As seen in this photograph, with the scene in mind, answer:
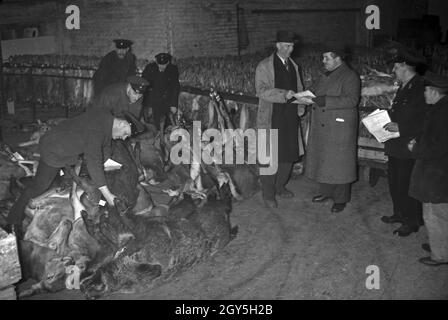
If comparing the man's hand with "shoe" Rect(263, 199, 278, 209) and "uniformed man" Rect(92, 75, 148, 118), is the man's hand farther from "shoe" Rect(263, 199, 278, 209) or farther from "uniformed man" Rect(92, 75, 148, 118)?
"uniformed man" Rect(92, 75, 148, 118)

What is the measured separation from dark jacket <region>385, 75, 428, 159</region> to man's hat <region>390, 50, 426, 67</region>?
0.17 m

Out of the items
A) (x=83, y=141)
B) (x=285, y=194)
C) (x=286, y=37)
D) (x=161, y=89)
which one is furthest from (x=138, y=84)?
(x=285, y=194)

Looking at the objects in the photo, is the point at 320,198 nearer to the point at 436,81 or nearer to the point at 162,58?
the point at 436,81

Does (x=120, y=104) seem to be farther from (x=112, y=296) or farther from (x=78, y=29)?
(x=78, y=29)

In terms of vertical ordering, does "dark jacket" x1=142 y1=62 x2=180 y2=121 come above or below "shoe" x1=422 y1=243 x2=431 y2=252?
above

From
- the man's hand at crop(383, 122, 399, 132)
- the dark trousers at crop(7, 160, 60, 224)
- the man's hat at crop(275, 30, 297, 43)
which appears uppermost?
the man's hat at crop(275, 30, 297, 43)

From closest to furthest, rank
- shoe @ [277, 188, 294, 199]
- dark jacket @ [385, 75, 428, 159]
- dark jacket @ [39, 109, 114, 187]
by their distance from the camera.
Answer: dark jacket @ [39, 109, 114, 187], dark jacket @ [385, 75, 428, 159], shoe @ [277, 188, 294, 199]

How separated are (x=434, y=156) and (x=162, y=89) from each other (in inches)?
208

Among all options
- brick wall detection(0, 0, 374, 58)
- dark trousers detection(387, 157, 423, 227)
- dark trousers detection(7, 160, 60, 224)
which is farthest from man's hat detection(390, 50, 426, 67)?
brick wall detection(0, 0, 374, 58)

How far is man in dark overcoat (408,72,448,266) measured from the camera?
15.5ft

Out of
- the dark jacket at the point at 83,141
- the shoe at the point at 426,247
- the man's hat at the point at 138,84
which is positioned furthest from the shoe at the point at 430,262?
the man's hat at the point at 138,84

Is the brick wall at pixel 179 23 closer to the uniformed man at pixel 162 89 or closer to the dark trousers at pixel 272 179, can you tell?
the uniformed man at pixel 162 89

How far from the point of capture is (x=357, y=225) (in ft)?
20.6

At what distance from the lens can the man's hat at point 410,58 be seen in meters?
5.48
